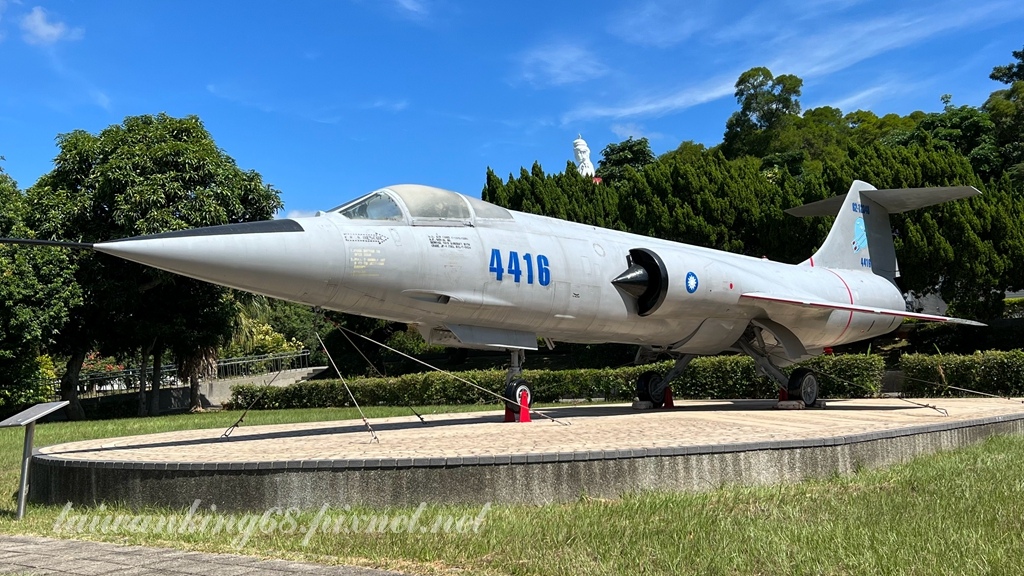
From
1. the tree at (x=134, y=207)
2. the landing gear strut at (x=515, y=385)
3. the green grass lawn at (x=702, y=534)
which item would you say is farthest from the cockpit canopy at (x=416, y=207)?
the tree at (x=134, y=207)

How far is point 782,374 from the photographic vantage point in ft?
46.7

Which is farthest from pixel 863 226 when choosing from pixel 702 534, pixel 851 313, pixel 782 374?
pixel 702 534

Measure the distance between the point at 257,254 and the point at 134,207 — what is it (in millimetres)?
19912

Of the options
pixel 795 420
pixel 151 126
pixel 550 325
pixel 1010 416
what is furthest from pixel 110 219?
pixel 1010 416


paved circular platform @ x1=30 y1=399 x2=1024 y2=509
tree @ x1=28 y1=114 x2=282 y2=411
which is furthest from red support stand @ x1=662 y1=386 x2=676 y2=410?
tree @ x1=28 y1=114 x2=282 y2=411

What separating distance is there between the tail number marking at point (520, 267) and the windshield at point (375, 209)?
4.50 feet

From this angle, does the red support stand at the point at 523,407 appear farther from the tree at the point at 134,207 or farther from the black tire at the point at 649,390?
the tree at the point at 134,207

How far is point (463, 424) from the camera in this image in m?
11.6

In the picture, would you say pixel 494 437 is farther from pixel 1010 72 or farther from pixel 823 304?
pixel 1010 72

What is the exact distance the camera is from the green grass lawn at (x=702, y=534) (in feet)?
15.3

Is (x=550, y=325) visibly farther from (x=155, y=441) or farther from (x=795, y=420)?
(x=155, y=441)

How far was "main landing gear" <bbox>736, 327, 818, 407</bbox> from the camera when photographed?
46.3 feet

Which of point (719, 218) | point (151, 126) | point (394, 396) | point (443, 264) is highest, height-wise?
point (151, 126)

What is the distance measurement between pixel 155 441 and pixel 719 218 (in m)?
26.8
